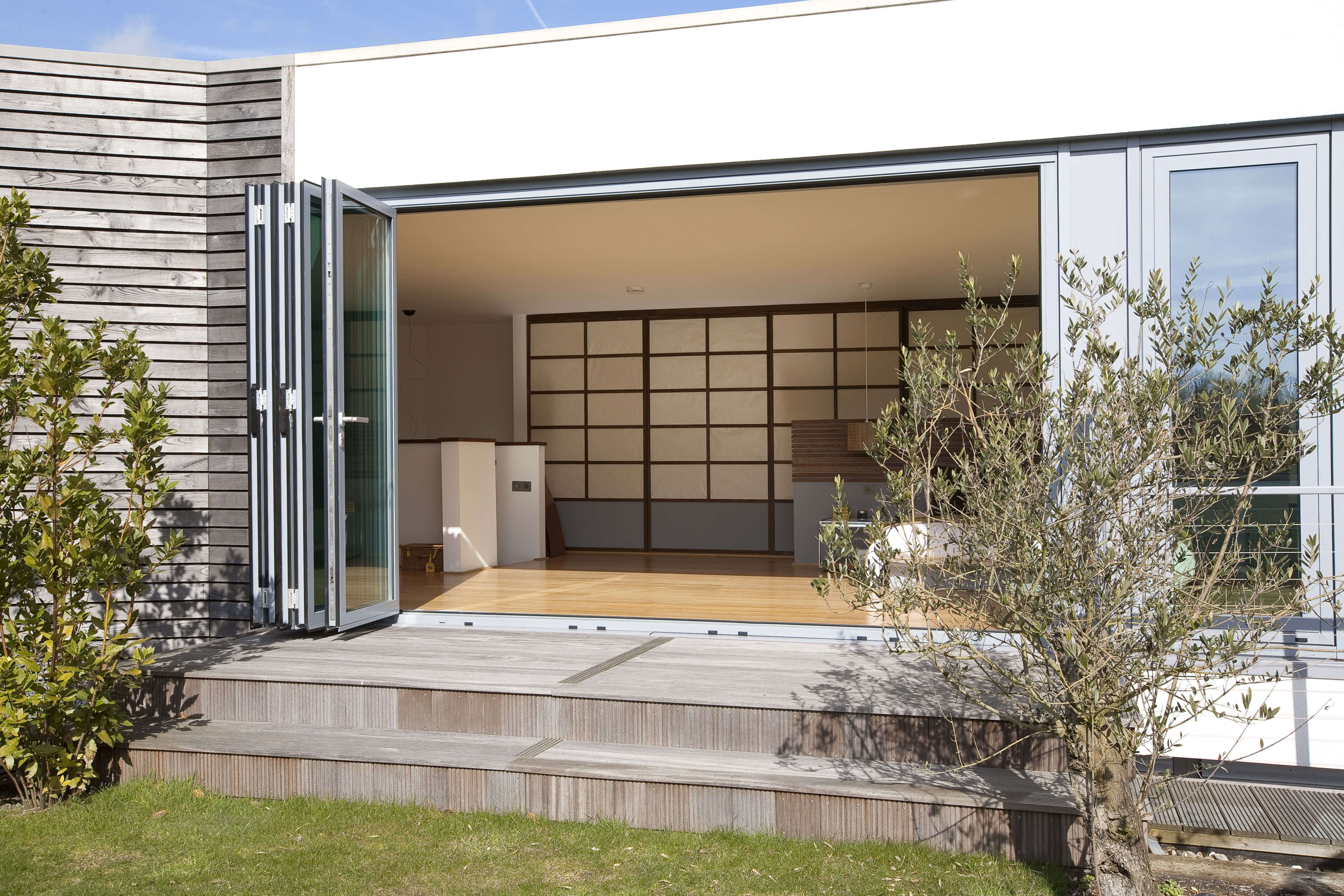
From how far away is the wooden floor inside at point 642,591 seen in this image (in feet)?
17.3

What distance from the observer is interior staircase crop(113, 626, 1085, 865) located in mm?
2951

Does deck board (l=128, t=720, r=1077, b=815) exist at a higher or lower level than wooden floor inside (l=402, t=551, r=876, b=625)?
lower

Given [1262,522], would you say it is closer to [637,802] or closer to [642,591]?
[637,802]

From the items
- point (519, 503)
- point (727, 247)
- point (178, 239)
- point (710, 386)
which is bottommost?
point (519, 503)

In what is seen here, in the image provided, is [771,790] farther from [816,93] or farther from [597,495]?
[597,495]

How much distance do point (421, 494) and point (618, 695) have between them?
4.47 meters

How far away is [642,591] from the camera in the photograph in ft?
21.0

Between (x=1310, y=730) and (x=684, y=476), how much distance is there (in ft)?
21.4

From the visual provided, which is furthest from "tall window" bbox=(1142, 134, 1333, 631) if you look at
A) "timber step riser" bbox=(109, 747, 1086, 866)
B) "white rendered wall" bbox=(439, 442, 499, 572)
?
"white rendered wall" bbox=(439, 442, 499, 572)

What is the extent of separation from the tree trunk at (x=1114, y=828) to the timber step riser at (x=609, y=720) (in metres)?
0.46

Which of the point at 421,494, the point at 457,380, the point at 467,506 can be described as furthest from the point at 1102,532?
the point at 457,380

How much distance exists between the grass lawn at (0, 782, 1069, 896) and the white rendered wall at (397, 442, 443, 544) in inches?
170

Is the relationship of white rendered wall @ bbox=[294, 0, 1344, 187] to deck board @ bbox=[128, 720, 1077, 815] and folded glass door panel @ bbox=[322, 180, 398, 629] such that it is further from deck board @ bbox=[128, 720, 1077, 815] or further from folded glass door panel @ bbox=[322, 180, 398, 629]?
deck board @ bbox=[128, 720, 1077, 815]

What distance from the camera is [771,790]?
117 inches
